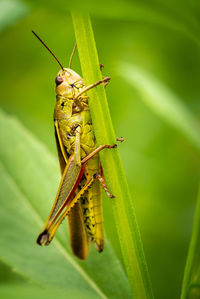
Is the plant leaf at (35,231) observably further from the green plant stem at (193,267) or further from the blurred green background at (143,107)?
the blurred green background at (143,107)

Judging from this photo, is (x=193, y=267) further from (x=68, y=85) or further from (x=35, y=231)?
(x=68, y=85)

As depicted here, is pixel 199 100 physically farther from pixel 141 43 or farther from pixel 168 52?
pixel 141 43

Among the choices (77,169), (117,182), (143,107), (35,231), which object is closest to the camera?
(117,182)

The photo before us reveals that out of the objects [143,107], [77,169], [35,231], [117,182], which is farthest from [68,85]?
[143,107]

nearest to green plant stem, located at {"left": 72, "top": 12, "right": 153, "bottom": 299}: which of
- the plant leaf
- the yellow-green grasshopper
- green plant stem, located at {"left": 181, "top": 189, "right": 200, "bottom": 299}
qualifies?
green plant stem, located at {"left": 181, "top": 189, "right": 200, "bottom": 299}

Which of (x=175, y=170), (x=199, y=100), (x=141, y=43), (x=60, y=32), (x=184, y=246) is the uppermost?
(x=60, y=32)

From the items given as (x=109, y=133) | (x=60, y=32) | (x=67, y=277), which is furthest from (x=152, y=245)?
(x=109, y=133)

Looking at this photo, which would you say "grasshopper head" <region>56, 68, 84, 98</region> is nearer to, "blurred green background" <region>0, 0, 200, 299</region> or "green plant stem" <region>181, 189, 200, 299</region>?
"blurred green background" <region>0, 0, 200, 299</region>
